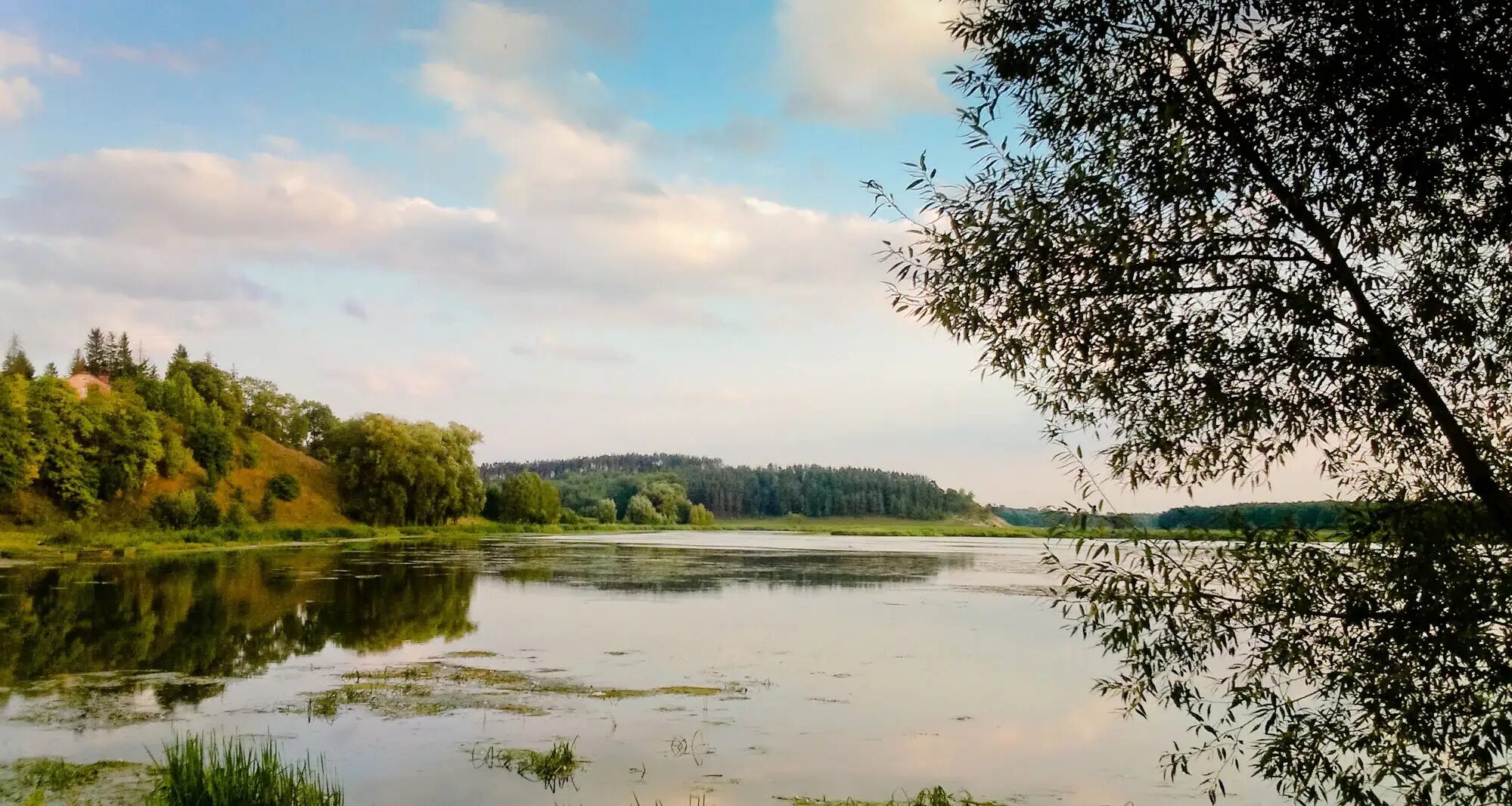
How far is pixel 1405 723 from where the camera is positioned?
6.57 metres

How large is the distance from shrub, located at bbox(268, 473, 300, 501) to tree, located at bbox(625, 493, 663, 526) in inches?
2618

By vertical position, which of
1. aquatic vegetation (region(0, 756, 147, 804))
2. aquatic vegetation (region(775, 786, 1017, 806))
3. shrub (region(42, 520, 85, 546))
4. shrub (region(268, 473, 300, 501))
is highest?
shrub (region(268, 473, 300, 501))

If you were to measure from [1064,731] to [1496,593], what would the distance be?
9536 mm

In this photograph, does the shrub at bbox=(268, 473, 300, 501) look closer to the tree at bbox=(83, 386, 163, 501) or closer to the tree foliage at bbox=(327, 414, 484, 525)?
the tree foliage at bbox=(327, 414, 484, 525)

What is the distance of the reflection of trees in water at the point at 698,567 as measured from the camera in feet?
131

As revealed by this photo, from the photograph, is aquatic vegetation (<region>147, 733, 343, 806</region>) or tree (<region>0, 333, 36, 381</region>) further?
tree (<region>0, 333, 36, 381</region>)

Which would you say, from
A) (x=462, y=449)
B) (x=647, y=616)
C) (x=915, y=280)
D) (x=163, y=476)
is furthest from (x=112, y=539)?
(x=915, y=280)

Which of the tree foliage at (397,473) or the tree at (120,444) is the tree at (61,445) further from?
the tree foliage at (397,473)

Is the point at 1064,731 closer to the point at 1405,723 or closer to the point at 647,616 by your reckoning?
the point at 1405,723

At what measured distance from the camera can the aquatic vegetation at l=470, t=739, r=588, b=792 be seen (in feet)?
37.2

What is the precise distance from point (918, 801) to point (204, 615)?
72.4 feet

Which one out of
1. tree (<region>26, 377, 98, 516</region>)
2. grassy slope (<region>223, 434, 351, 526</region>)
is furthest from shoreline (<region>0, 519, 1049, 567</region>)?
grassy slope (<region>223, 434, 351, 526</region>)

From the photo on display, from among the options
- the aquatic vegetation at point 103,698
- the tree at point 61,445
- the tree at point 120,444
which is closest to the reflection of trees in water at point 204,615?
the aquatic vegetation at point 103,698

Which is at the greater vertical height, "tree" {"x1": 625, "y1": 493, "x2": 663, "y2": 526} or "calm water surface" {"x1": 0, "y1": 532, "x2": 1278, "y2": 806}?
"tree" {"x1": 625, "y1": 493, "x2": 663, "y2": 526}
